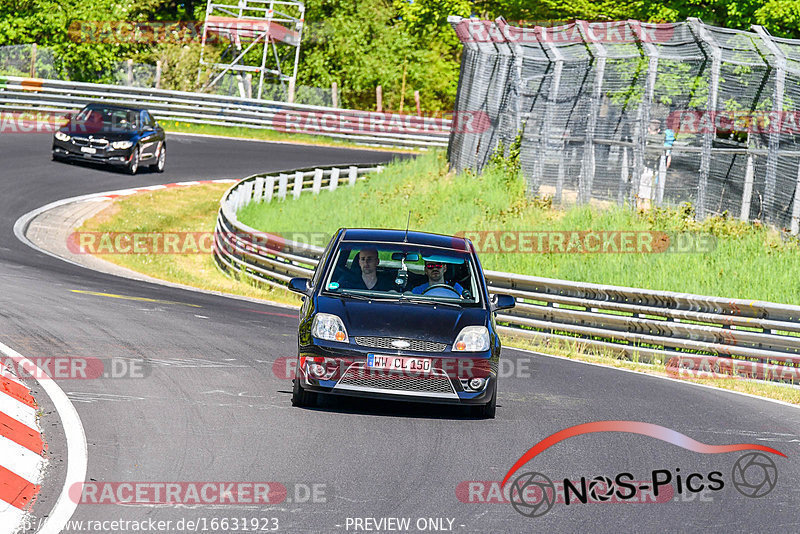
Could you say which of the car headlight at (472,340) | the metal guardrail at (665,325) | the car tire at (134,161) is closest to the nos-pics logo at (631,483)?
the car headlight at (472,340)

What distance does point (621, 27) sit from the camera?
71.5 ft

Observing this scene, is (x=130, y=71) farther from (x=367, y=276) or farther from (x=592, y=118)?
(x=367, y=276)

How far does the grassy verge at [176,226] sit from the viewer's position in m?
22.5

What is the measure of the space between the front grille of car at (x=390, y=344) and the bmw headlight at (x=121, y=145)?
73.5 feet

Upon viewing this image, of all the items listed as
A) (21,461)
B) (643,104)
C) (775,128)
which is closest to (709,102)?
(775,128)

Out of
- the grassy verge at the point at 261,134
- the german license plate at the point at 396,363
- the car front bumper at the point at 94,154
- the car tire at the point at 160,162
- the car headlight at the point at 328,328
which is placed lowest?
the grassy verge at the point at 261,134

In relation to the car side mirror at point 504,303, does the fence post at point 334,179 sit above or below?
below

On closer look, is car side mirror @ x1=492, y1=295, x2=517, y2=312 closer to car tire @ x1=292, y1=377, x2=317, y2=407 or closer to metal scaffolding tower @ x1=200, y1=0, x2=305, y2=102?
car tire @ x1=292, y1=377, x2=317, y2=407

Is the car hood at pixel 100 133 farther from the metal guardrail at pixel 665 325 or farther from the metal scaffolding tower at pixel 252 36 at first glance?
the metal scaffolding tower at pixel 252 36

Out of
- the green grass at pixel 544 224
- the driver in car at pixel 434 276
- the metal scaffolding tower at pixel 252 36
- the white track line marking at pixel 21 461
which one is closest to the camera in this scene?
the white track line marking at pixel 21 461

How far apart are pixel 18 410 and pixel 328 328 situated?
2.42 m

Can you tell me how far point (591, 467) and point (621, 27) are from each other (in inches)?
593

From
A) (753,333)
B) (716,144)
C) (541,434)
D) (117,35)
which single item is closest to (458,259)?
(541,434)

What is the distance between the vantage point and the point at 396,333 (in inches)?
369
